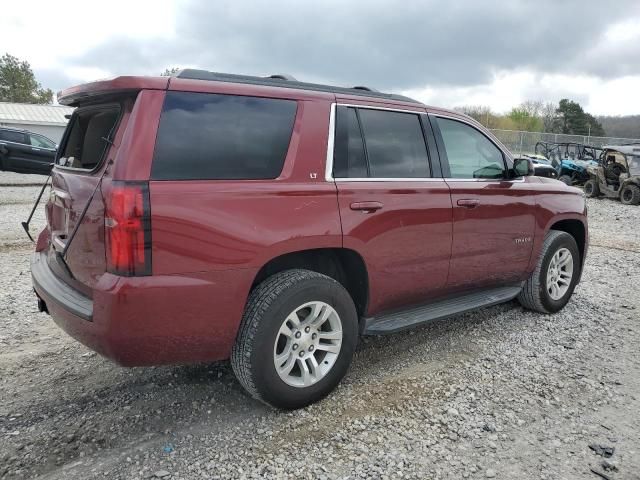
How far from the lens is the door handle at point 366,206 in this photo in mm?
3123

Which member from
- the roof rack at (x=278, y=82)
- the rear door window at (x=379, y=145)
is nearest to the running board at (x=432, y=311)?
the rear door window at (x=379, y=145)

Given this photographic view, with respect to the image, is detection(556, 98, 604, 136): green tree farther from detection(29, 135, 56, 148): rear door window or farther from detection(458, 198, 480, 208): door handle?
detection(458, 198, 480, 208): door handle

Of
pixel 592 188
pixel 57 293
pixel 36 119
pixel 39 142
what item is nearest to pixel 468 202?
pixel 57 293

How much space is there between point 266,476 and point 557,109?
6786 cm

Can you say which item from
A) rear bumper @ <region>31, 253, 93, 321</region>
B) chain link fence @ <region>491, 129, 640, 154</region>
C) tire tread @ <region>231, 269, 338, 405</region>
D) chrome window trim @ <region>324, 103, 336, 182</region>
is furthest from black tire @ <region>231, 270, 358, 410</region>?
chain link fence @ <region>491, 129, 640, 154</region>

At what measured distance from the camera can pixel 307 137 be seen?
3.04m

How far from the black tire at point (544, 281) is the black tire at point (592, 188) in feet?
46.8

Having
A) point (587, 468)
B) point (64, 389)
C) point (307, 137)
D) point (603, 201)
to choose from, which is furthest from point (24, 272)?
point (603, 201)

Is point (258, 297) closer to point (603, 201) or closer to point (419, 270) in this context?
point (419, 270)

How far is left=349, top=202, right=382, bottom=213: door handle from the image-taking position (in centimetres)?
312

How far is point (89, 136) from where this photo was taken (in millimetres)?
3201

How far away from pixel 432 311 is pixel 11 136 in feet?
55.9

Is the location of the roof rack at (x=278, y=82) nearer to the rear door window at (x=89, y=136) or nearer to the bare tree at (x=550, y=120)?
the rear door window at (x=89, y=136)

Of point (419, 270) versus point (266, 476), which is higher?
point (419, 270)
